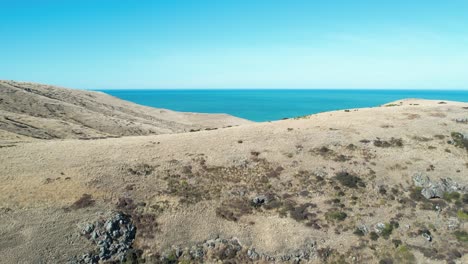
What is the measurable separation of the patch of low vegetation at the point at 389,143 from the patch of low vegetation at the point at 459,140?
9.66 m

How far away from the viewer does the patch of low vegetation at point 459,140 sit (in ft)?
204

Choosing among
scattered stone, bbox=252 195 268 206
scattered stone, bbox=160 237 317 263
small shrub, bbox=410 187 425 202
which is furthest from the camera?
small shrub, bbox=410 187 425 202

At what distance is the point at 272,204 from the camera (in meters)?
48.2

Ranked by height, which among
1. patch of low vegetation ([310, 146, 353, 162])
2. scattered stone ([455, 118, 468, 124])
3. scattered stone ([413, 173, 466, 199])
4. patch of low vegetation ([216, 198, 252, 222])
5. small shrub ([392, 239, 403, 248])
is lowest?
small shrub ([392, 239, 403, 248])

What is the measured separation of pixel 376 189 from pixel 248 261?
22.8m

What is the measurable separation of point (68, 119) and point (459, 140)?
106198mm

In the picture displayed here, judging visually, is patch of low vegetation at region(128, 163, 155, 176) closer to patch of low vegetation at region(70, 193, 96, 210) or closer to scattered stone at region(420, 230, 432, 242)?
patch of low vegetation at region(70, 193, 96, 210)

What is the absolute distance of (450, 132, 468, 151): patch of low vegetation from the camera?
6219cm

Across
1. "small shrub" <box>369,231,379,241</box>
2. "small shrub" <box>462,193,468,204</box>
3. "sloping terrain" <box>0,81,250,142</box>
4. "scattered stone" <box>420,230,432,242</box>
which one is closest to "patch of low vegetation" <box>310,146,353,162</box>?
"small shrub" <box>369,231,379,241</box>

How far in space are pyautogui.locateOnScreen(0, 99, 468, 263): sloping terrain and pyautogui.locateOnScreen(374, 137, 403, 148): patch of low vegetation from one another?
0.34m

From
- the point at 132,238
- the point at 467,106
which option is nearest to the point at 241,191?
the point at 132,238

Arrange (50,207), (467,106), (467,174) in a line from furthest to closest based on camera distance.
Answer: (467,106)
(467,174)
(50,207)

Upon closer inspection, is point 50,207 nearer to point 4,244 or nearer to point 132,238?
point 4,244

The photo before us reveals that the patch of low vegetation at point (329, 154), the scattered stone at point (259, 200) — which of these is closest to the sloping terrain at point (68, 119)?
the scattered stone at point (259, 200)
